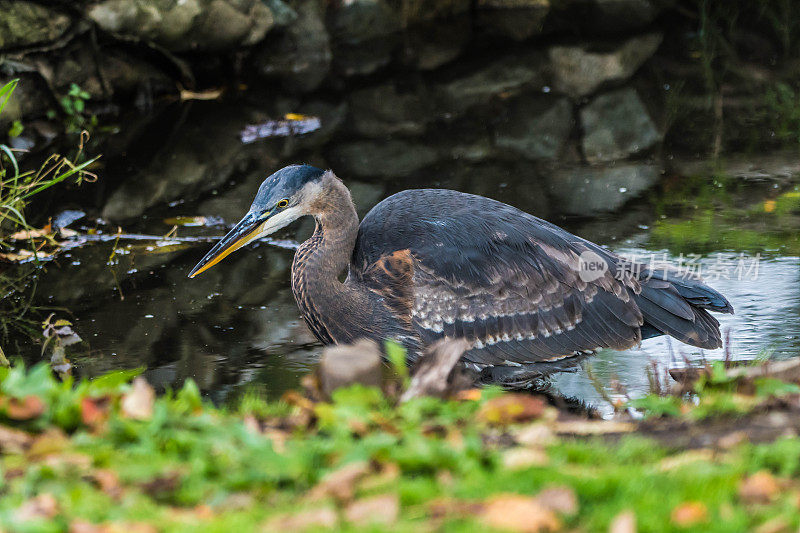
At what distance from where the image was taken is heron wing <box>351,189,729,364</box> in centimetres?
543

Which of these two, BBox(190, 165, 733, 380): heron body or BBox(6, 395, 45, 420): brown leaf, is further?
BBox(190, 165, 733, 380): heron body

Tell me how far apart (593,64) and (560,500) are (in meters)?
11.2

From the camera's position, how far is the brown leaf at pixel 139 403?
3457mm

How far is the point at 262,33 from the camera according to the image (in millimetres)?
13250

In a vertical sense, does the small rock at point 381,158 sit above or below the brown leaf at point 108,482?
below

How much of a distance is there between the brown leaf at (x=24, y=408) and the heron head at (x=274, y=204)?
2116 mm

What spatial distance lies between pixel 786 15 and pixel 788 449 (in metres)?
13.8

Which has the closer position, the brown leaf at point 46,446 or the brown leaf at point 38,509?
the brown leaf at point 38,509

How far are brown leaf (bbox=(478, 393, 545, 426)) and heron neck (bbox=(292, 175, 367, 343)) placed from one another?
206cm

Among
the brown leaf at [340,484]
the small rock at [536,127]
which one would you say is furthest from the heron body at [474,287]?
the small rock at [536,127]

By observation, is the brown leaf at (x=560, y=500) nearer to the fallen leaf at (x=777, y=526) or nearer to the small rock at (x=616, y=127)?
the fallen leaf at (x=777, y=526)

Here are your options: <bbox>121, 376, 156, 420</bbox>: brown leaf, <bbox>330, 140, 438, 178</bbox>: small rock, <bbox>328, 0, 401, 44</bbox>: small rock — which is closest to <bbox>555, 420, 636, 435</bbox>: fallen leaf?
<bbox>121, 376, 156, 420</bbox>: brown leaf

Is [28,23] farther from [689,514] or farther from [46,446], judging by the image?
[689,514]

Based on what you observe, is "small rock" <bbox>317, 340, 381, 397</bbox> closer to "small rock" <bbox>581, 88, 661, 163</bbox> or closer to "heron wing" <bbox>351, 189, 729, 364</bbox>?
"heron wing" <bbox>351, 189, 729, 364</bbox>
